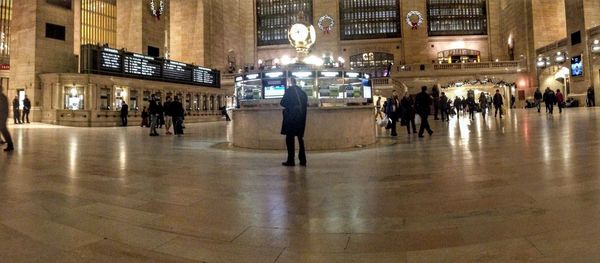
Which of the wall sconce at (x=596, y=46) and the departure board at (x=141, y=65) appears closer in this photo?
the departure board at (x=141, y=65)

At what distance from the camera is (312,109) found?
27.8 feet

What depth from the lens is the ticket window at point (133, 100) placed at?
79.4 feet

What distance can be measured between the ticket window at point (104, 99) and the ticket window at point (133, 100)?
67.7 inches

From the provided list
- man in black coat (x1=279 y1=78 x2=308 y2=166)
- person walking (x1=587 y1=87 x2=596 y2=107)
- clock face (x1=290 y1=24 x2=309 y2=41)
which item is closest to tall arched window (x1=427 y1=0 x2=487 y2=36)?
Result: person walking (x1=587 y1=87 x2=596 y2=107)

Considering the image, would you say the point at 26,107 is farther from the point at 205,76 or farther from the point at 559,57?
the point at 559,57

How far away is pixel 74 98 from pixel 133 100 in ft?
12.1

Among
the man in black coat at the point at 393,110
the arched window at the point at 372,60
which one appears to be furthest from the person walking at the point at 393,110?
the arched window at the point at 372,60

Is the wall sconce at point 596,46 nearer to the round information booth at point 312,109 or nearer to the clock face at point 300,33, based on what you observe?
the round information booth at point 312,109

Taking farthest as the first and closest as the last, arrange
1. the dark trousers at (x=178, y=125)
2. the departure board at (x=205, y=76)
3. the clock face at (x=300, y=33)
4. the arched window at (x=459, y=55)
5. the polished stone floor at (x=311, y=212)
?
the arched window at (x=459, y=55) < the departure board at (x=205, y=76) < the dark trousers at (x=178, y=125) < the clock face at (x=300, y=33) < the polished stone floor at (x=311, y=212)

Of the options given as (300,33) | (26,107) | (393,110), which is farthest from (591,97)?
(26,107)

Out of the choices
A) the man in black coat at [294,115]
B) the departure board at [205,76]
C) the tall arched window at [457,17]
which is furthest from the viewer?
the tall arched window at [457,17]

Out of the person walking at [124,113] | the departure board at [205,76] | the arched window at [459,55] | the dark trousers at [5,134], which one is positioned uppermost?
the arched window at [459,55]

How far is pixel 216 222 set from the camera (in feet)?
9.80

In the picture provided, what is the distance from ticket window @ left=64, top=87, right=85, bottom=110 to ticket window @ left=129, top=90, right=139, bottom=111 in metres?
3.18
